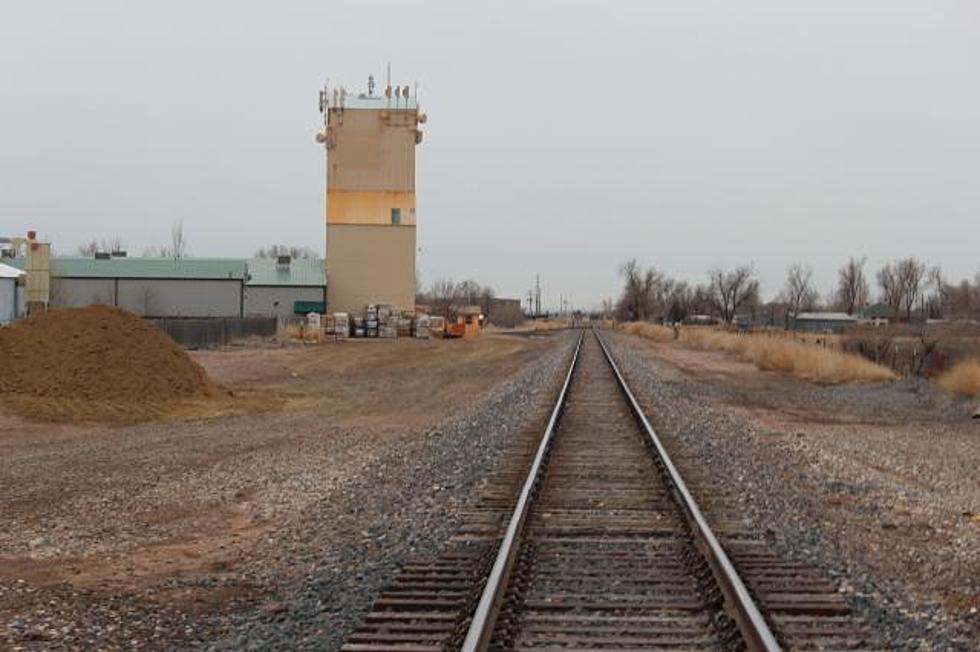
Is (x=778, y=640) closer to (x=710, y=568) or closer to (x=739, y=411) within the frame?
(x=710, y=568)

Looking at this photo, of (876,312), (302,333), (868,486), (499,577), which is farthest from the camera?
(876,312)

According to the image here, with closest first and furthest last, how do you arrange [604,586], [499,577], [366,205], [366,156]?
1. [499,577]
2. [604,586]
3. [366,205]
4. [366,156]

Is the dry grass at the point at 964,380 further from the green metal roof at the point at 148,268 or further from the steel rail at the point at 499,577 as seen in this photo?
the green metal roof at the point at 148,268

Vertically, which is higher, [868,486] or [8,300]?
[8,300]

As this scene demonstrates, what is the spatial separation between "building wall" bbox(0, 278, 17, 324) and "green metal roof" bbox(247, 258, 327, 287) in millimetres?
26281

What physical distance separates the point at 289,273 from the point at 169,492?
69803mm

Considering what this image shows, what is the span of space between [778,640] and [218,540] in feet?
17.2

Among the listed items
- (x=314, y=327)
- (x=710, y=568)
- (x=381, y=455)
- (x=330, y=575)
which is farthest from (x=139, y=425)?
(x=314, y=327)

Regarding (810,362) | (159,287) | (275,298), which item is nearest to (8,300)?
(159,287)

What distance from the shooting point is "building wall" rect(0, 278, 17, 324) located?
5097 cm

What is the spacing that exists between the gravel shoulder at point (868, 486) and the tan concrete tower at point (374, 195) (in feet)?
159

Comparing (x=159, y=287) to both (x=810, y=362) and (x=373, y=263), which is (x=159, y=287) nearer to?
(x=373, y=263)

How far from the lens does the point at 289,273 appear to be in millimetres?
79625

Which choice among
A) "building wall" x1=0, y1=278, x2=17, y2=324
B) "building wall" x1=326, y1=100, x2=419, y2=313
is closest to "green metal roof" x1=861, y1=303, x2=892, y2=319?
"building wall" x1=326, y1=100, x2=419, y2=313
